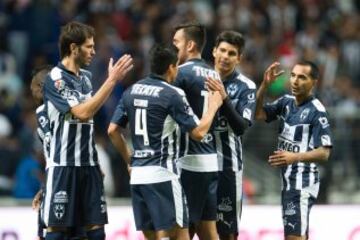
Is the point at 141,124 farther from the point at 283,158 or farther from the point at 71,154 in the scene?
the point at 283,158

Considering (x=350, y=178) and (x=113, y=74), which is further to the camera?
(x=350, y=178)

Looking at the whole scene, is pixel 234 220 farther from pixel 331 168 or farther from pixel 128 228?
pixel 331 168

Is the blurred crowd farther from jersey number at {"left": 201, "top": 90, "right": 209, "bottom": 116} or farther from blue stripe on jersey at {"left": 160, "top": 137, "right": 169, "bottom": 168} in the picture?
blue stripe on jersey at {"left": 160, "top": 137, "right": 169, "bottom": 168}

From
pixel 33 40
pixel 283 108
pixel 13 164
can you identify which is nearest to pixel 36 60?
pixel 33 40

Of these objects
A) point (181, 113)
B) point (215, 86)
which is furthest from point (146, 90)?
point (215, 86)

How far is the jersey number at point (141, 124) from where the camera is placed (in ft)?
35.2

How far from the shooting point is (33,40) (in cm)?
1888

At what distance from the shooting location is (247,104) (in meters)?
11.7

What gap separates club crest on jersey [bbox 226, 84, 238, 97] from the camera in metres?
11.7

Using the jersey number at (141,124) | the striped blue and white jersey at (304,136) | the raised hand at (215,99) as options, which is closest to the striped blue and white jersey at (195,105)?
the raised hand at (215,99)

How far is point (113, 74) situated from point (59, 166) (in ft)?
3.19

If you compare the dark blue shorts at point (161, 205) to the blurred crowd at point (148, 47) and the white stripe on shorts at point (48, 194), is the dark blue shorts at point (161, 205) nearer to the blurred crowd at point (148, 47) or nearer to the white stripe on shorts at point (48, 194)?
the white stripe on shorts at point (48, 194)

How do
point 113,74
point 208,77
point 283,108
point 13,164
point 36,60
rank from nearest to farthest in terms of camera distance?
point 113,74 < point 208,77 < point 283,108 < point 13,164 < point 36,60

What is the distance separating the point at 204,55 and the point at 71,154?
786 centimetres
